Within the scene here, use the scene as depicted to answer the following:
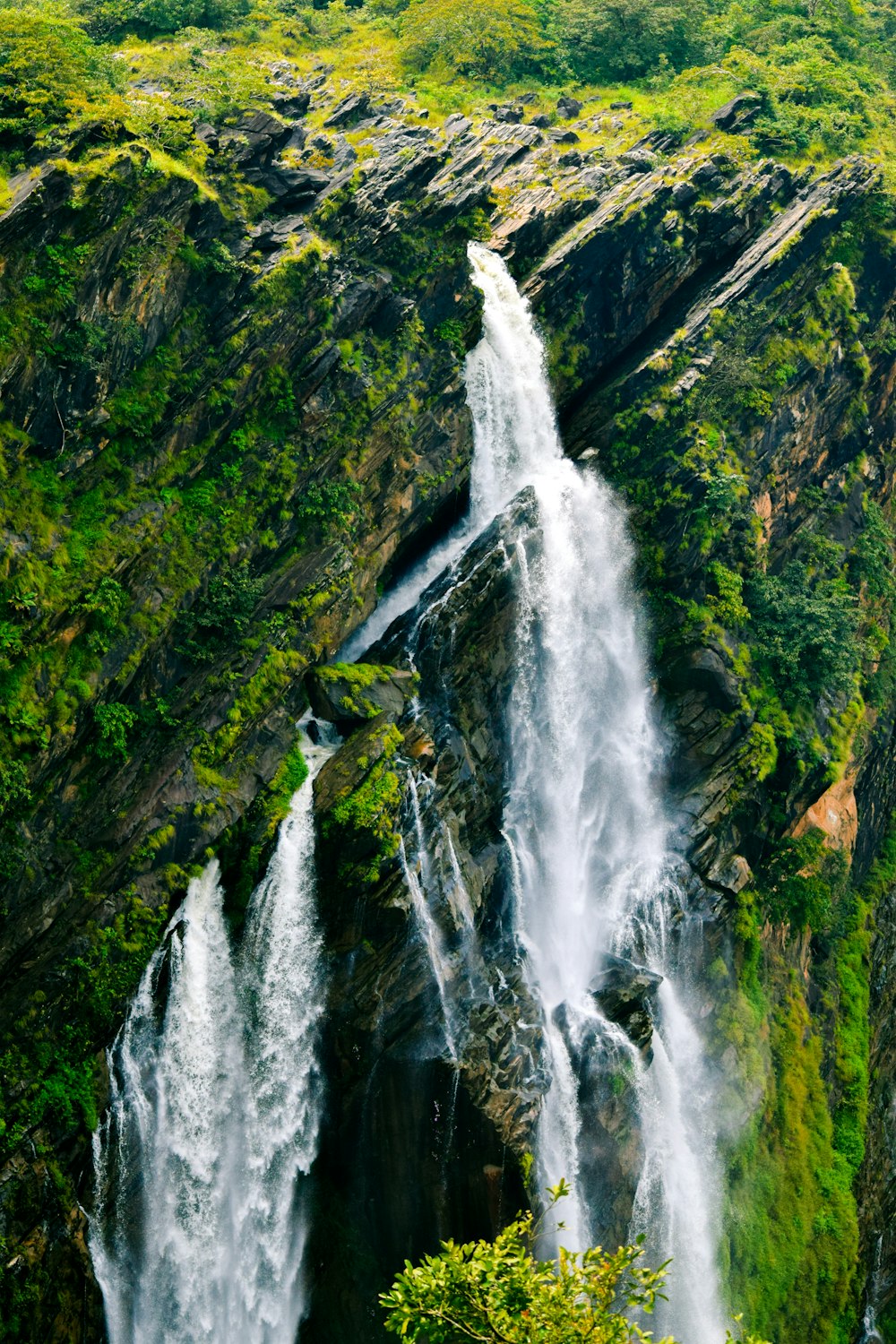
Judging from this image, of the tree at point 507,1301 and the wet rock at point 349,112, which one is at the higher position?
the wet rock at point 349,112

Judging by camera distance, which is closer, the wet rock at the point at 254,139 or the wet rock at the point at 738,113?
the wet rock at the point at 254,139

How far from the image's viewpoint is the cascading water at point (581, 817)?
25047 mm

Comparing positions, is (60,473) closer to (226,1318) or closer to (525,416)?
(525,416)

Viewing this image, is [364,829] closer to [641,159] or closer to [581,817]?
[581,817]

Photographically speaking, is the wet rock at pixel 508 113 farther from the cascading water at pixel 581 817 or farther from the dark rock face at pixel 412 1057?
the dark rock face at pixel 412 1057

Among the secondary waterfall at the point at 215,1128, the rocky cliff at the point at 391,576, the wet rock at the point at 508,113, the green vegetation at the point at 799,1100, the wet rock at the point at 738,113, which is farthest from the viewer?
the wet rock at the point at 508,113

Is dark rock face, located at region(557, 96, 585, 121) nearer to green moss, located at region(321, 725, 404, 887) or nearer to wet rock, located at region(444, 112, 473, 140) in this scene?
wet rock, located at region(444, 112, 473, 140)

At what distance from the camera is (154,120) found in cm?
2669

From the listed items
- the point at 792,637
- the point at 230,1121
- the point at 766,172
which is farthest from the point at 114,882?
the point at 766,172

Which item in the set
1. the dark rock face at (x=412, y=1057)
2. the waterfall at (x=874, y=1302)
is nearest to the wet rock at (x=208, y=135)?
the dark rock face at (x=412, y=1057)

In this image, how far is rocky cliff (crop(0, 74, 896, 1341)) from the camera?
21.6 meters

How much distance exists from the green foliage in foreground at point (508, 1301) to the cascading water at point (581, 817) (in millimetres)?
8449

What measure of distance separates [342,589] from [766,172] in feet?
71.7

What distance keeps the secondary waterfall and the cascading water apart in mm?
3301
